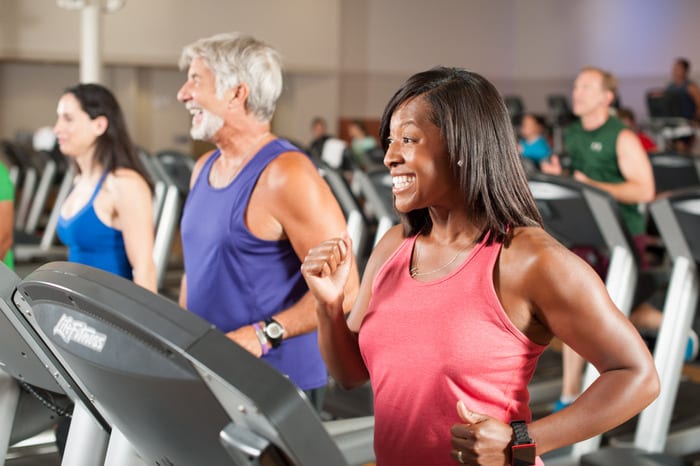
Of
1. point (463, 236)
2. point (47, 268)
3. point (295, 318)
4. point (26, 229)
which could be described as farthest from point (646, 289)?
point (26, 229)

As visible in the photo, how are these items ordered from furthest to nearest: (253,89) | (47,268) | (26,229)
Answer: (26,229) < (253,89) < (47,268)

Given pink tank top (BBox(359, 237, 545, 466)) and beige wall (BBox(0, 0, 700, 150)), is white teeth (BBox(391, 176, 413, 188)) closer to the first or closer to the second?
pink tank top (BBox(359, 237, 545, 466))

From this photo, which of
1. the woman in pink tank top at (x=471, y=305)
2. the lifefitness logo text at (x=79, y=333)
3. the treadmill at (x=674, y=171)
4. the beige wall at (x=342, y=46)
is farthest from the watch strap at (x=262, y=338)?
the beige wall at (x=342, y=46)

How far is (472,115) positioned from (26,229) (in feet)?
30.2

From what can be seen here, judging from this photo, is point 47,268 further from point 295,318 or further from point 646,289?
point 646,289

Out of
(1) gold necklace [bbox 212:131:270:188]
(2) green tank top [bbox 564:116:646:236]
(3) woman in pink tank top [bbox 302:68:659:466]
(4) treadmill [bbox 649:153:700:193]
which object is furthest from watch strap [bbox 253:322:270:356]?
(4) treadmill [bbox 649:153:700:193]

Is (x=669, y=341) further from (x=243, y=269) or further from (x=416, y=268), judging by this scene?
(x=416, y=268)

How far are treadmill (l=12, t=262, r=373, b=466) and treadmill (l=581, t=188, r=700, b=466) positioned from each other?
2.41 metres

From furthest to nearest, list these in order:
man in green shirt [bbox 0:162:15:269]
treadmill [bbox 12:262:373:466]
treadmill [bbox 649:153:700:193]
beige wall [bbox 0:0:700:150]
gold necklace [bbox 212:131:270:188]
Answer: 1. beige wall [bbox 0:0:700:150]
2. treadmill [bbox 649:153:700:193]
3. man in green shirt [bbox 0:162:15:269]
4. gold necklace [bbox 212:131:270:188]
5. treadmill [bbox 12:262:373:466]

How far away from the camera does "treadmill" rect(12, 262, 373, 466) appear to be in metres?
0.78

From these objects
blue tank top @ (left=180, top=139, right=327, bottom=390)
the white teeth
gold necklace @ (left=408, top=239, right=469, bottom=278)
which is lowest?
blue tank top @ (left=180, top=139, right=327, bottom=390)

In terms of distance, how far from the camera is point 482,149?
1334 mm

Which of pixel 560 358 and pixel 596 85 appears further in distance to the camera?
pixel 560 358

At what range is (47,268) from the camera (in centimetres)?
99
